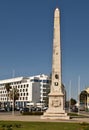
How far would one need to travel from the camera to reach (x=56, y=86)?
49.7 m

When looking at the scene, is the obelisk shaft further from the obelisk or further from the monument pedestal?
the monument pedestal

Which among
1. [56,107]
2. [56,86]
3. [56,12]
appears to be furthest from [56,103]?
[56,12]

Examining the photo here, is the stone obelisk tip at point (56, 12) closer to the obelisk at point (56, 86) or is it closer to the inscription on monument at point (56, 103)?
the obelisk at point (56, 86)

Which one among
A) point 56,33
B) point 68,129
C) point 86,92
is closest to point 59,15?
point 56,33

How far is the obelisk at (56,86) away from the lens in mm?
48562

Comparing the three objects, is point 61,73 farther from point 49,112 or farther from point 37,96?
point 37,96

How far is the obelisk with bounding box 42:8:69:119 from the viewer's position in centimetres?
4856

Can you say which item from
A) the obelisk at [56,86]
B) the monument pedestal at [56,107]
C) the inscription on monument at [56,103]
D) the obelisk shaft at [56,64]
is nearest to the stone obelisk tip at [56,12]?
the obelisk at [56,86]

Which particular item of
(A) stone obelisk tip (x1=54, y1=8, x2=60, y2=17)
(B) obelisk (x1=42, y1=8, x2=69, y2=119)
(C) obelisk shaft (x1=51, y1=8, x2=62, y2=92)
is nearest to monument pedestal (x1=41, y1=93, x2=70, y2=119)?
(B) obelisk (x1=42, y1=8, x2=69, y2=119)

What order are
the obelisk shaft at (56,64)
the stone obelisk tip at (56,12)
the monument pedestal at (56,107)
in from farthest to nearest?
the stone obelisk tip at (56,12) < the obelisk shaft at (56,64) < the monument pedestal at (56,107)

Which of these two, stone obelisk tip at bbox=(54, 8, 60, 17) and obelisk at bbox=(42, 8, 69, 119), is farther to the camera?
stone obelisk tip at bbox=(54, 8, 60, 17)

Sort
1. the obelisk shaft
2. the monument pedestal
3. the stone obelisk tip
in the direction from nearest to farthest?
the monument pedestal
the obelisk shaft
the stone obelisk tip

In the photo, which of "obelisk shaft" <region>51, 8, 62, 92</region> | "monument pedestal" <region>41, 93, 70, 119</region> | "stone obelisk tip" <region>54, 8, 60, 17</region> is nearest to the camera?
"monument pedestal" <region>41, 93, 70, 119</region>

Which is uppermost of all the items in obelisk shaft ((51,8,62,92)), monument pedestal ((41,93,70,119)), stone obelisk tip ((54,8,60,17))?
stone obelisk tip ((54,8,60,17))
